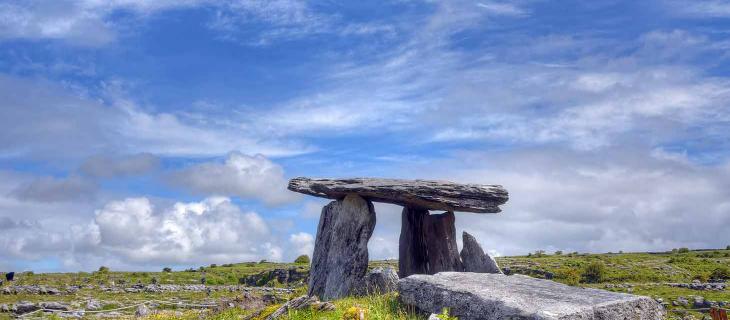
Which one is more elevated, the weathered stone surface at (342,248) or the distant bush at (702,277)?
the weathered stone surface at (342,248)

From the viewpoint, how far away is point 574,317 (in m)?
14.4

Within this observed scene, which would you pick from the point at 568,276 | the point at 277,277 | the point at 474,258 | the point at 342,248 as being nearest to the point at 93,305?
the point at 342,248

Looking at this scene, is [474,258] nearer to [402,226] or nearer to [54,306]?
[402,226]

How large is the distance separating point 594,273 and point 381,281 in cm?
2917

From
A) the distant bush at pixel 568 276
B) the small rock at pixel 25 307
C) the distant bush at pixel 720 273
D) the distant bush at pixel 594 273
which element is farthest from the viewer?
the distant bush at pixel 720 273

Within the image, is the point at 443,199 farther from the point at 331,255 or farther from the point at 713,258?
the point at 713,258

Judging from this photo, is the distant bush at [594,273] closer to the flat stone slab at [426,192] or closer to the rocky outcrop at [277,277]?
the rocky outcrop at [277,277]

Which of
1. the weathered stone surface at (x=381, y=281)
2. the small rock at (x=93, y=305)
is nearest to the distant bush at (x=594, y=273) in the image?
the weathered stone surface at (x=381, y=281)

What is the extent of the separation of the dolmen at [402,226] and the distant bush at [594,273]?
2310 cm

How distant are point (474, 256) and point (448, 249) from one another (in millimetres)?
1080

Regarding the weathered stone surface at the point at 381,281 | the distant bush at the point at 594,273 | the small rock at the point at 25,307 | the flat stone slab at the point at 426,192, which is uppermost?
the flat stone slab at the point at 426,192

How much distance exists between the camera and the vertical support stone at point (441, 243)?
88.1ft

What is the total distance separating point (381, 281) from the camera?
2311cm

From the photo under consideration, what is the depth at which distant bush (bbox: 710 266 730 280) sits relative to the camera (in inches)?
1885
